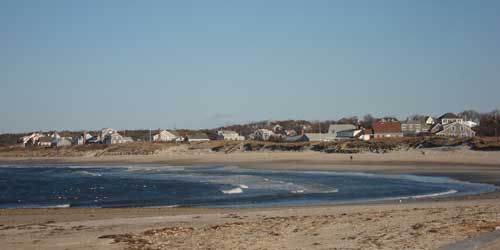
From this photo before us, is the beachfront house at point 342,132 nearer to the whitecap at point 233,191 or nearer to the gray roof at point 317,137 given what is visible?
the gray roof at point 317,137

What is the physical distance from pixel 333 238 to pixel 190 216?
26.0 ft

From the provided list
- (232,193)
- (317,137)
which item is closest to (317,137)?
(317,137)

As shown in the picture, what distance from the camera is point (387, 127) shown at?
110938 millimetres

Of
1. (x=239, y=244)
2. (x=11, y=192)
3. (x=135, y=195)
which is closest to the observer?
(x=239, y=244)

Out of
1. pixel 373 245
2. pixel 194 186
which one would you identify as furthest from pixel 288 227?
pixel 194 186

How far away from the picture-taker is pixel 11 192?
36156mm

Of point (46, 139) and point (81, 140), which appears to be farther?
point (46, 139)

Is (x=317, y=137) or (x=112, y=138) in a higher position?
(x=112, y=138)

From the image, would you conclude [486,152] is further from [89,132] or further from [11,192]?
[89,132]

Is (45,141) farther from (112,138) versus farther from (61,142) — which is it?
(112,138)

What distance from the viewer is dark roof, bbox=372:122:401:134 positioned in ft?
360

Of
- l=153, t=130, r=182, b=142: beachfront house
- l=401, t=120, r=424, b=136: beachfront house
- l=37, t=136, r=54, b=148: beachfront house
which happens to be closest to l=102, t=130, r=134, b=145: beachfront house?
l=153, t=130, r=182, b=142: beachfront house

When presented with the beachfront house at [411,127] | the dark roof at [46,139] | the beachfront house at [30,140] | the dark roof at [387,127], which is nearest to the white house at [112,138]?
the dark roof at [46,139]

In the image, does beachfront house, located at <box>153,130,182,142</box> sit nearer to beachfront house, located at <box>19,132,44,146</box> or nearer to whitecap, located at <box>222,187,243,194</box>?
beachfront house, located at <box>19,132,44,146</box>
